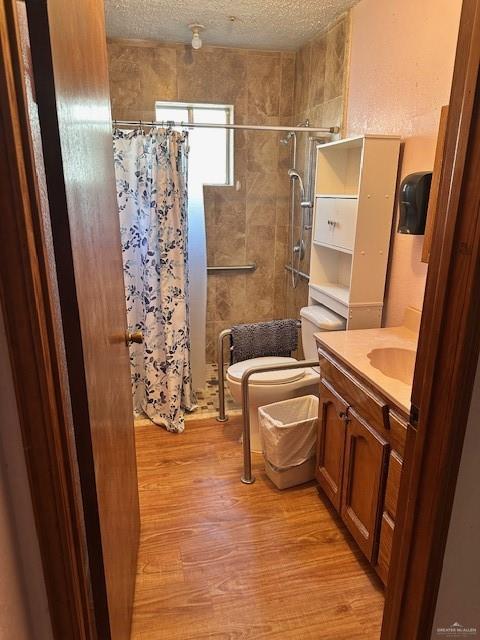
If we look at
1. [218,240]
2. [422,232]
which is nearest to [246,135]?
[218,240]

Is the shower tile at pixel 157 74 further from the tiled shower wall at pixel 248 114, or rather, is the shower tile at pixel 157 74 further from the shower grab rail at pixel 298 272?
the shower grab rail at pixel 298 272

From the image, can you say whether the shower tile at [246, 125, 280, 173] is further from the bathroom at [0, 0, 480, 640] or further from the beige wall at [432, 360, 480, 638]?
the beige wall at [432, 360, 480, 638]

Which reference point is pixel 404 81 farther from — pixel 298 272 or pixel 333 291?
pixel 298 272

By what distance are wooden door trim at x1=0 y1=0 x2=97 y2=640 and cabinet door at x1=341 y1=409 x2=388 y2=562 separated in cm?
105

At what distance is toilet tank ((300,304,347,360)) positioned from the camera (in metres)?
2.25

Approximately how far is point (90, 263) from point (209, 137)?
2.80 m

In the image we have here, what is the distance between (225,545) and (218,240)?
7.64 feet

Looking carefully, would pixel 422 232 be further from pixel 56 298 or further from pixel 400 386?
pixel 56 298

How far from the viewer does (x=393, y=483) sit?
56.8 inches

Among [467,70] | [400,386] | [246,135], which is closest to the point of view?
[467,70]

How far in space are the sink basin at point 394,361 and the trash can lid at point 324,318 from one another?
45 centimetres

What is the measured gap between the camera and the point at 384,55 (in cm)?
206

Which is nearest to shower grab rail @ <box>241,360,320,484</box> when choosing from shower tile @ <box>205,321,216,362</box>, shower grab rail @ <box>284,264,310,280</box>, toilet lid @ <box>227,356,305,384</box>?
toilet lid @ <box>227,356,305,384</box>

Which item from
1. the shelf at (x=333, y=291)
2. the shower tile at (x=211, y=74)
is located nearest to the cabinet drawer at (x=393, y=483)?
the shelf at (x=333, y=291)
